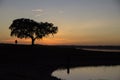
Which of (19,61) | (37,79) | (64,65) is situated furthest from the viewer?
(64,65)

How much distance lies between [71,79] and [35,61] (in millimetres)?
13880

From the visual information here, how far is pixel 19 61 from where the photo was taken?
39938mm

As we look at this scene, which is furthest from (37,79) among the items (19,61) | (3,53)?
(3,53)

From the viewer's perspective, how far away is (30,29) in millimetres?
73188

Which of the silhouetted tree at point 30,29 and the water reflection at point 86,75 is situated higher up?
the silhouetted tree at point 30,29

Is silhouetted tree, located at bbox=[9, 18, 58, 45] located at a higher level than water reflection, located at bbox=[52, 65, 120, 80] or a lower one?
higher

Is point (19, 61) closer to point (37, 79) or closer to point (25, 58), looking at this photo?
point (25, 58)

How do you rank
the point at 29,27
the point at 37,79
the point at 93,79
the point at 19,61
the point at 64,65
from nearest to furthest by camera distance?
the point at 37,79 → the point at 93,79 → the point at 19,61 → the point at 64,65 → the point at 29,27

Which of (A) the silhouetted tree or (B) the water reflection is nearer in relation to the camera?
(B) the water reflection

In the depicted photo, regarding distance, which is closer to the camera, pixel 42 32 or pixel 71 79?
pixel 71 79

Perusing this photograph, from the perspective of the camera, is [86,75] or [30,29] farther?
[30,29]

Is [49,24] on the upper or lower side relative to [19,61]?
upper

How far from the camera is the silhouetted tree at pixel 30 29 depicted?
7300 cm

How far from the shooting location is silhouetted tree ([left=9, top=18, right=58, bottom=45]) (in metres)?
73.0
